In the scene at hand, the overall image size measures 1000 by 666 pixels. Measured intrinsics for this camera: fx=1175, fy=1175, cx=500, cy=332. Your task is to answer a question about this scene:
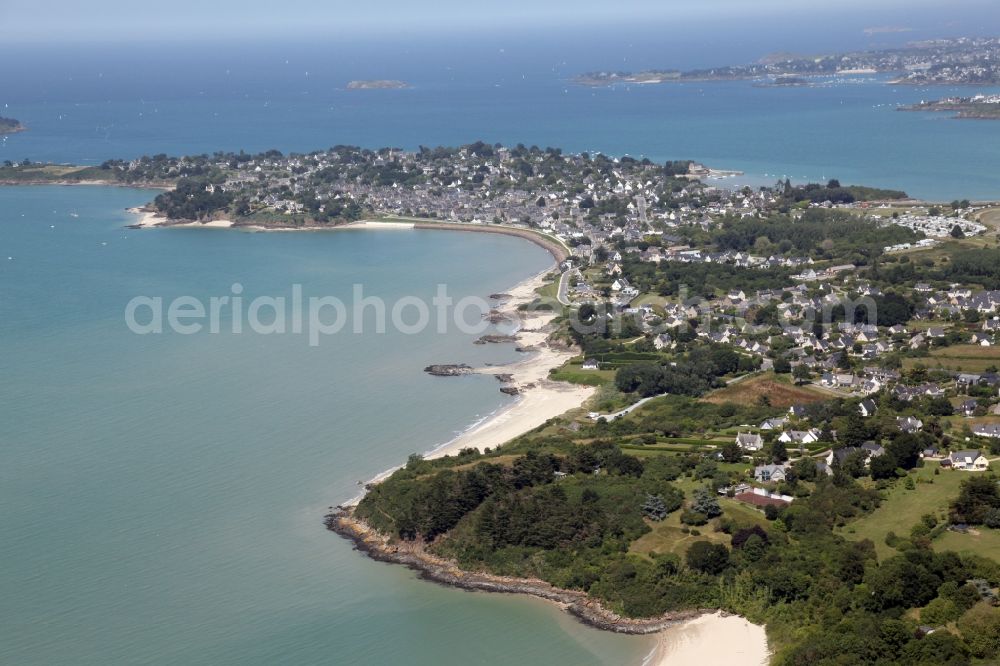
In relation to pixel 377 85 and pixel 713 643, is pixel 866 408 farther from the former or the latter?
pixel 377 85

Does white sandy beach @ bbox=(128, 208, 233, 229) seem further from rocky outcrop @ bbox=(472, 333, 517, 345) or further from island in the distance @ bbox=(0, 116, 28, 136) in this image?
island in the distance @ bbox=(0, 116, 28, 136)

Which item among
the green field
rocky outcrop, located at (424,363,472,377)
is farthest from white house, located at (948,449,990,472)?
rocky outcrop, located at (424,363,472,377)

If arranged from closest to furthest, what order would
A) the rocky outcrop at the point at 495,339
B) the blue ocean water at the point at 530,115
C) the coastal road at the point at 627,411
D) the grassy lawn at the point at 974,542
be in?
the grassy lawn at the point at 974,542 → the coastal road at the point at 627,411 → the rocky outcrop at the point at 495,339 → the blue ocean water at the point at 530,115

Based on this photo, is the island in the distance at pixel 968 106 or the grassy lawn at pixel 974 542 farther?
the island in the distance at pixel 968 106

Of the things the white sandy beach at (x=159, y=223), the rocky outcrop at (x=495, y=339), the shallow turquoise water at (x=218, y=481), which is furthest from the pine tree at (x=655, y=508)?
the white sandy beach at (x=159, y=223)

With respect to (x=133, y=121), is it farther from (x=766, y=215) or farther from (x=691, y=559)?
(x=691, y=559)

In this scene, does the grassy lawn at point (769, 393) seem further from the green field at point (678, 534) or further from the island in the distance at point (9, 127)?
the island in the distance at point (9, 127)

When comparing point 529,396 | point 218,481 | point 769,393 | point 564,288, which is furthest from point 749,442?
point 564,288
